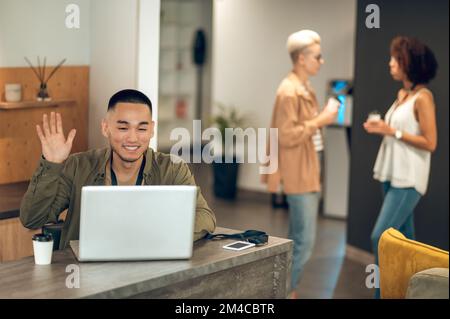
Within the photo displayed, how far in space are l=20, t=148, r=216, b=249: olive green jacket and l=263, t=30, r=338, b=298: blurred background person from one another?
1578 mm

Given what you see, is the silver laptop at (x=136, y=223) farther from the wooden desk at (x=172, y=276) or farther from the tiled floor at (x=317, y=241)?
the tiled floor at (x=317, y=241)

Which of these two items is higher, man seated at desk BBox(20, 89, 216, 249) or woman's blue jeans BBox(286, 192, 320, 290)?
man seated at desk BBox(20, 89, 216, 249)

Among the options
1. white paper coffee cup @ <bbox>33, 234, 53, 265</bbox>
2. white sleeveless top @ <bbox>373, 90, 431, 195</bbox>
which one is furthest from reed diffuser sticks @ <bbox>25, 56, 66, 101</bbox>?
white sleeveless top @ <bbox>373, 90, 431, 195</bbox>

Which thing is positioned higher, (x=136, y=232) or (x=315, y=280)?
(x=136, y=232)

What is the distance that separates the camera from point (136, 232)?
2.85 m

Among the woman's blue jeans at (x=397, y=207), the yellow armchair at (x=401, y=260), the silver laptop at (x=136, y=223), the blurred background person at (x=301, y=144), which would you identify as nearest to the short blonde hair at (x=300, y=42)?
the blurred background person at (x=301, y=144)

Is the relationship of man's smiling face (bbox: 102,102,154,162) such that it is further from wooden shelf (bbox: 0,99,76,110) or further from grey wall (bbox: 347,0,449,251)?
grey wall (bbox: 347,0,449,251)

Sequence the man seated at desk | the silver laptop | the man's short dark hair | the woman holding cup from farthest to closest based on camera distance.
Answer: the woman holding cup, the man's short dark hair, the man seated at desk, the silver laptop

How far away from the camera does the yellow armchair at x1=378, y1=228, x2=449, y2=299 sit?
3148mm

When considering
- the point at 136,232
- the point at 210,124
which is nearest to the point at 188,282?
the point at 136,232

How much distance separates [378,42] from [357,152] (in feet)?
2.95

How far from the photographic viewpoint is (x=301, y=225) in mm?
5055

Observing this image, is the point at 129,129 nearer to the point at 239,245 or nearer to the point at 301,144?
the point at 239,245
